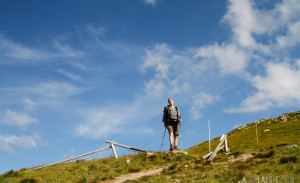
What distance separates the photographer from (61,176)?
17.5 m

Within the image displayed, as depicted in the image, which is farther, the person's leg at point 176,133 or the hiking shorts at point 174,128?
the person's leg at point 176,133

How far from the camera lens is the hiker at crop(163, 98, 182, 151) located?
19391 mm

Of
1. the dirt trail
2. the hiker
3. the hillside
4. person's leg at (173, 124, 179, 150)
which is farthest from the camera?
person's leg at (173, 124, 179, 150)

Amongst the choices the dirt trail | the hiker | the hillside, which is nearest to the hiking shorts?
the hiker

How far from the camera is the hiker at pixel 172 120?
763 inches

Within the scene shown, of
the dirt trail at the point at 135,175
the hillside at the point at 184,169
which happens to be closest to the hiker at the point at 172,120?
the hillside at the point at 184,169

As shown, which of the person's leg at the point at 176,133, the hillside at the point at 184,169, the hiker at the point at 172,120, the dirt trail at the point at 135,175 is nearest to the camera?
the hillside at the point at 184,169

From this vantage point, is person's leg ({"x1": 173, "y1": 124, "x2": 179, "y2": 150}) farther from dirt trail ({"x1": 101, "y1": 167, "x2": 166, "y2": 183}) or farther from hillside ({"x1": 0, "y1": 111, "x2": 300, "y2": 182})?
dirt trail ({"x1": 101, "y1": 167, "x2": 166, "y2": 183})

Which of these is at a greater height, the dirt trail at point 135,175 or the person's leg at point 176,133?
the person's leg at point 176,133

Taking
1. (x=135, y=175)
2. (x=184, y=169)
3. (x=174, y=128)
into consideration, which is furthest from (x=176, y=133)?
(x=135, y=175)

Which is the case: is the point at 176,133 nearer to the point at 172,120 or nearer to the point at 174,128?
the point at 174,128

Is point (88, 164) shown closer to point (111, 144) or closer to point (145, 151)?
point (111, 144)

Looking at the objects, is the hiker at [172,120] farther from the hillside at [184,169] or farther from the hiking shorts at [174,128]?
the hillside at [184,169]

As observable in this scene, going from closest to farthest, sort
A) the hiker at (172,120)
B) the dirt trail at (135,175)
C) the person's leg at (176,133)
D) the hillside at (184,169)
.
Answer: the hillside at (184,169) → the dirt trail at (135,175) → the hiker at (172,120) → the person's leg at (176,133)
